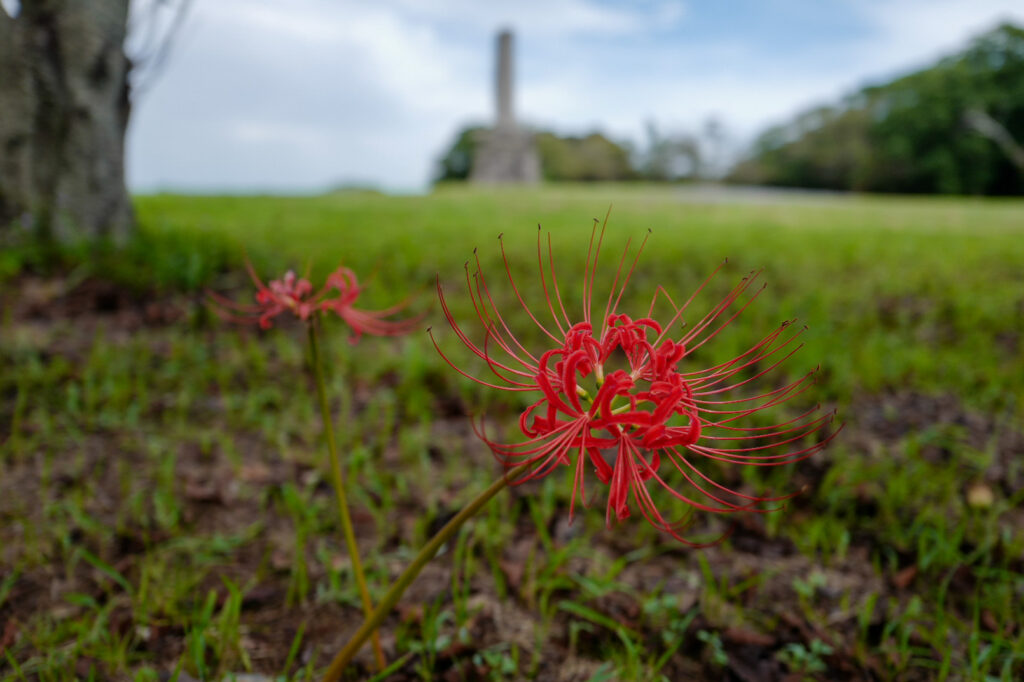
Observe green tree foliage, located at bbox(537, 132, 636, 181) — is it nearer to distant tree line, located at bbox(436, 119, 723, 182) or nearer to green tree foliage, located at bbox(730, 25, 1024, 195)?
distant tree line, located at bbox(436, 119, 723, 182)

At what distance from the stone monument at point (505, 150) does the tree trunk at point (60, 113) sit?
79.8ft

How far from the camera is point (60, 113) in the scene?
4.89 metres

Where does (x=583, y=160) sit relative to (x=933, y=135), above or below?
below

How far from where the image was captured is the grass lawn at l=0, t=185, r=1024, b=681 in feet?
6.10

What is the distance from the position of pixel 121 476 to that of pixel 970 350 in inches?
179

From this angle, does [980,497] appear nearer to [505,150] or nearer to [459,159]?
[505,150]

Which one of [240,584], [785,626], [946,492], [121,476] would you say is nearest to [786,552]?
[785,626]

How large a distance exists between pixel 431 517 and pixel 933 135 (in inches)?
1770

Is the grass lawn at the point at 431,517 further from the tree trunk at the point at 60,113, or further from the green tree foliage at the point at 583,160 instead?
the green tree foliage at the point at 583,160

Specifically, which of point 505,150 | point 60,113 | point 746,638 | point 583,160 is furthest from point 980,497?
point 583,160

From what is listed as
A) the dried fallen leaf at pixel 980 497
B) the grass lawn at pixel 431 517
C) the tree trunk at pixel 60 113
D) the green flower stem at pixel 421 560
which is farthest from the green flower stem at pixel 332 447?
the tree trunk at pixel 60 113

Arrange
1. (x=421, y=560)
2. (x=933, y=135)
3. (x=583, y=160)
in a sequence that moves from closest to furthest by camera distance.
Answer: (x=421, y=560), (x=933, y=135), (x=583, y=160)

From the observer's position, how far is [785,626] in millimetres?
1995

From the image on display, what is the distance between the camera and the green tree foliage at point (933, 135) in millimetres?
36781
